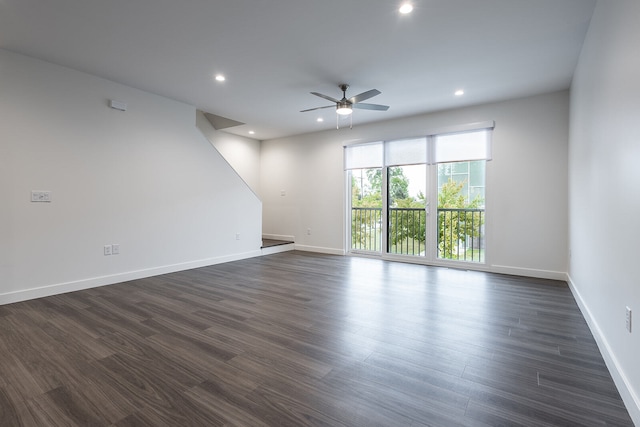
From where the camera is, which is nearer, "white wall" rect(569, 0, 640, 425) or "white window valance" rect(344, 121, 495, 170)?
"white wall" rect(569, 0, 640, 425)

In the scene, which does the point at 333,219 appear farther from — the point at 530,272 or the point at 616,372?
the point at 616,372

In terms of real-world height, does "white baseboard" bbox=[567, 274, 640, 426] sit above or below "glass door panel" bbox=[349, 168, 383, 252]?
below

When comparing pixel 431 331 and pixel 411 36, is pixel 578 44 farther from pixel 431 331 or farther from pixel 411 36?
pixel 431 331

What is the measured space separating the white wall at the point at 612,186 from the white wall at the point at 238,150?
600 centimetres

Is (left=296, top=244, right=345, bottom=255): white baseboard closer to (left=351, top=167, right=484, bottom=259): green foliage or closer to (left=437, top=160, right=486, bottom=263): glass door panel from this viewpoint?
(left=351, top=167, right=484, bottom=259): green foliage

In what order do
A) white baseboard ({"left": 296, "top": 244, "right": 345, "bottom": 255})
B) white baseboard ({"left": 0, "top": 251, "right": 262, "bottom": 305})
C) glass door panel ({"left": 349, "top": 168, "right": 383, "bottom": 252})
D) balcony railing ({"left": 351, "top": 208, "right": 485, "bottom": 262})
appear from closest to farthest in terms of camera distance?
white baseboard ({"left": 0, "top": 251, "right": 262, "bottom": 305}) < balcony railing ({"left": 351, "top": 208, "right": 485, "bottom": 262}) < glass door panel ({"left": 349, "top": 168, "right": 383, "bottom": 252}) < white baseboard ({"left": 296, "top": 244, "right": 345, "bottom": 255})

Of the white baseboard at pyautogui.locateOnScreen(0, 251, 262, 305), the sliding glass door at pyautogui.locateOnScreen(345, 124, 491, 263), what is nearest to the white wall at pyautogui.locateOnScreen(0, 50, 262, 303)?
the white baseboard at pyautogui.locateOnScreen(0, 251, 262, 305)

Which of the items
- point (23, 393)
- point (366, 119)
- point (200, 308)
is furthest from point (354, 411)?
point (366, 119)

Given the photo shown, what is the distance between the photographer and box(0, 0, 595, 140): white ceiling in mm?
2553

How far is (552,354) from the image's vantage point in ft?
7.18

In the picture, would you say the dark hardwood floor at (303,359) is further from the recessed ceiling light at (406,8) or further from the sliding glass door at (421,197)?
the recessed ceiling light at (406,8)

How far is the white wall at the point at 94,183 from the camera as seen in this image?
3326 mm

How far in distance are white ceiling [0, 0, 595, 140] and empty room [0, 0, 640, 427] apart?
0.03 meters

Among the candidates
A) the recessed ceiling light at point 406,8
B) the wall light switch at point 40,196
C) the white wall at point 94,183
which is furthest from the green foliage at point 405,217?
the wall light switch at point 40,196
